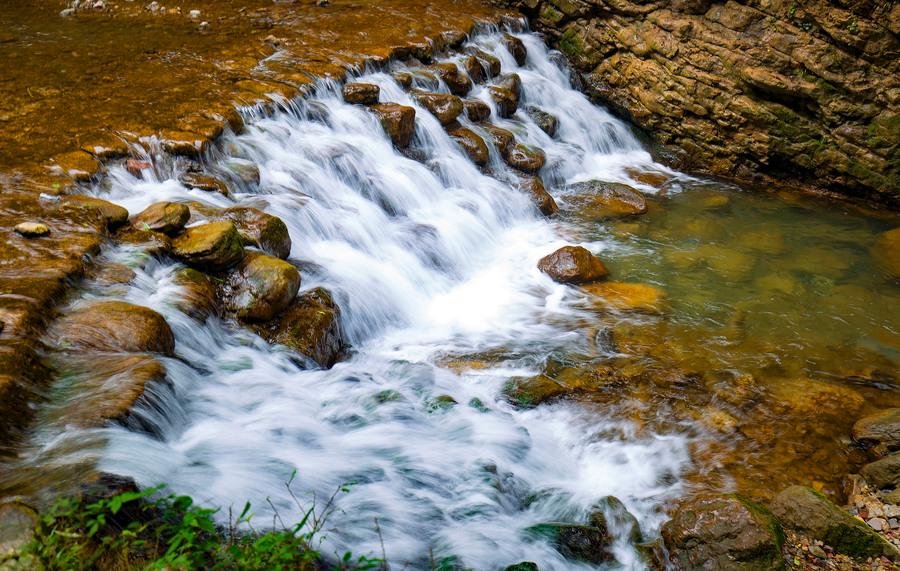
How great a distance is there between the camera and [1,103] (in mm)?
7598

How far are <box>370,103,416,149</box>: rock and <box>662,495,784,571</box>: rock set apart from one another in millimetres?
6382

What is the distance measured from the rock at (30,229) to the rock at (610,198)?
675cm

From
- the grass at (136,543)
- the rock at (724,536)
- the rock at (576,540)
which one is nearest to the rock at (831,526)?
the rock at (724,536)

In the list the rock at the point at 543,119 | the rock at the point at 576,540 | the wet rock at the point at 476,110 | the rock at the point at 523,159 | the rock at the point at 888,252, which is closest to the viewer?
the rock at the point at 576,540

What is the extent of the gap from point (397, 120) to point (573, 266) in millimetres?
3258

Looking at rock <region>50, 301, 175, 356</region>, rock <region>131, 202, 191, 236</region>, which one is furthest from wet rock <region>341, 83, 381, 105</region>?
rock <region>50, 301, 175, 356</region>

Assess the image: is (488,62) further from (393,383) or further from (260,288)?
(393,383)

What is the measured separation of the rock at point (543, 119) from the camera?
11281mm

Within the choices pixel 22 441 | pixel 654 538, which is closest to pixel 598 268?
pixel 654 538

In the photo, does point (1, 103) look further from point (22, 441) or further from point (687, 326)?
point (687, 326)

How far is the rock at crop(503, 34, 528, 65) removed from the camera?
484 inches

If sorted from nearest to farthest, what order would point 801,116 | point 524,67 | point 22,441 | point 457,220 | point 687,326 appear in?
point 22,441
point 687,326
point 457,220
point 801,116
point 524,67

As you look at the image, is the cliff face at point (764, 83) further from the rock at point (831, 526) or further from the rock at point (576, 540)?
the rock at point (576, 540)

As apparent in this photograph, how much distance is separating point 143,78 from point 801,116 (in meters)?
9.64
